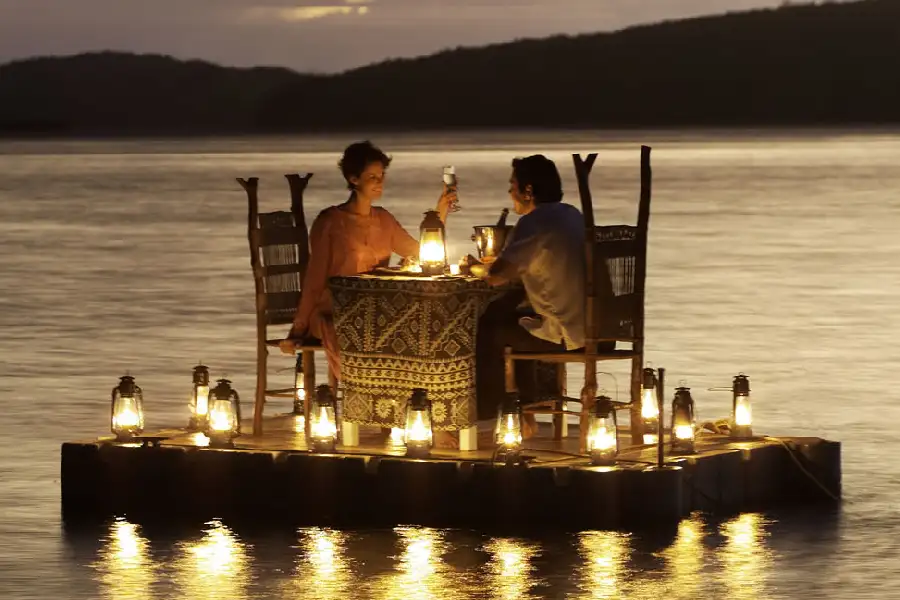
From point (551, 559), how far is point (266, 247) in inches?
95.4

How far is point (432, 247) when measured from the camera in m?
9.10

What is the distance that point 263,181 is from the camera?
5088 centimetres

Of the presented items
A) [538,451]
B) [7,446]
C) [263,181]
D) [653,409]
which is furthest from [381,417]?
[263,181]

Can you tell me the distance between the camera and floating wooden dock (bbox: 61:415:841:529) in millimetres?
8258

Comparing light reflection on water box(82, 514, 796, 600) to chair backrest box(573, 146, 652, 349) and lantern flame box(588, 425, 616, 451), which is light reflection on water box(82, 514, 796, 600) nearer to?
lantern flame box(588, 425, 616, 451)

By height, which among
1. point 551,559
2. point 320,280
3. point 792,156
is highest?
point 792,156

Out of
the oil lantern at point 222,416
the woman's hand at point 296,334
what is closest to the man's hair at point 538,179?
the woman's hand at point 296,334

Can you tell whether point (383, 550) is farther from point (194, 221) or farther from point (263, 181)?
point (263, 181)

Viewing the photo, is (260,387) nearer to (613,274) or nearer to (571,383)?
(613,274)

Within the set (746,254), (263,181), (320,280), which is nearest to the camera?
(320,280)

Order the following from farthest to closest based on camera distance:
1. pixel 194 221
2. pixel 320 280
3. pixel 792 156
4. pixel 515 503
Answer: pixel 792 156, pixel 194 221, pixel 320 280, pixel 515 503

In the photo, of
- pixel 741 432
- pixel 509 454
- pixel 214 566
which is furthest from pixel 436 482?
pixel 741 432

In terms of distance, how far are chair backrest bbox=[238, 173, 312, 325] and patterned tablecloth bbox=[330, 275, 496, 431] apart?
2.19ft

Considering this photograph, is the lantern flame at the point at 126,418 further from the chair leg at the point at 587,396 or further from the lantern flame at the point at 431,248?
the chair leg at the point at 587,396
